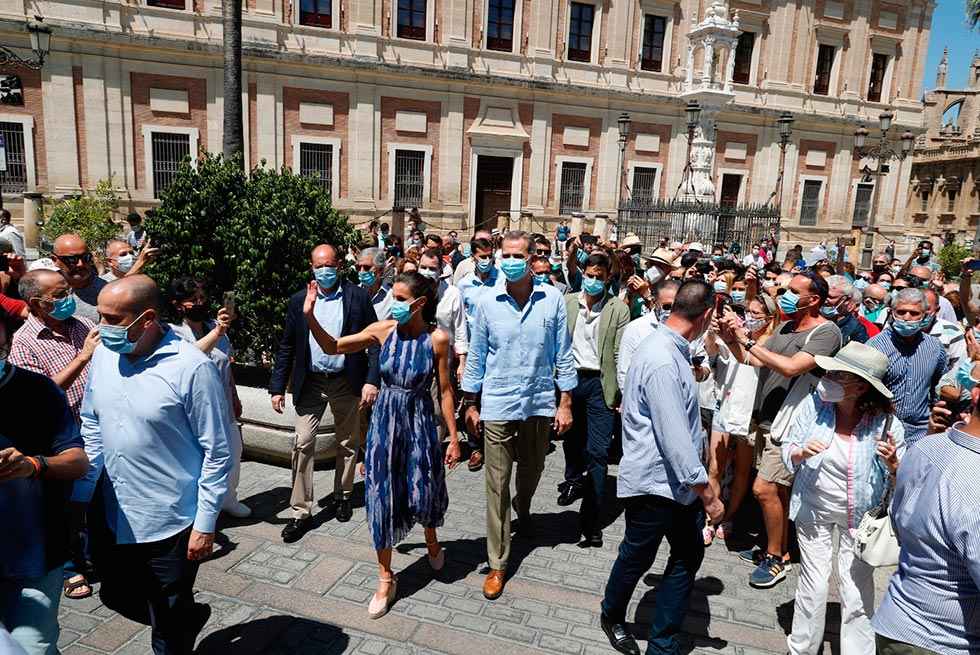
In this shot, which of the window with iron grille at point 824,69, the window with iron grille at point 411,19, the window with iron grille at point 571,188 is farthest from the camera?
the window with iron grille at point 824,69

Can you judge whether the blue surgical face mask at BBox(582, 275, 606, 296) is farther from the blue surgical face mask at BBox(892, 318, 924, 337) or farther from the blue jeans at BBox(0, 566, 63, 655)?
the blue jeans at BBox(0, 566, 63, 655)

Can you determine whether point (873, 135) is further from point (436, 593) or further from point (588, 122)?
point (436, 593)

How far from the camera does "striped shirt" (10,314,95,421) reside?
13.0 feet

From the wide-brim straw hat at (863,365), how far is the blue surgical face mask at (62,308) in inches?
160

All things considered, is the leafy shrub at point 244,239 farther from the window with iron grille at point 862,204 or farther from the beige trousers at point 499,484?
the window with iron grille at point 862,204

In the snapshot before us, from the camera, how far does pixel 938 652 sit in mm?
2307

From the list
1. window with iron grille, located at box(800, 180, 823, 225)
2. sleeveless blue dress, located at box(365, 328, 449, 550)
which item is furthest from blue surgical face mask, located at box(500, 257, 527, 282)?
window with iron grille, located at box(800, 180, 823, 225)

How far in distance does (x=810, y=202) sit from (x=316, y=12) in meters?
22.5

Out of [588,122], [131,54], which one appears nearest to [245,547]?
[131,54]

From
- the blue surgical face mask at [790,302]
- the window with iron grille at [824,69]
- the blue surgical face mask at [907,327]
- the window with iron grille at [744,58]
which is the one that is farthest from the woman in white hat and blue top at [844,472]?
the window with iron grille at [824,69]

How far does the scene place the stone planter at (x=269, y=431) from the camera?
235 inches

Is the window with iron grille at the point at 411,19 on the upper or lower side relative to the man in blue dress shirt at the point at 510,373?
upper

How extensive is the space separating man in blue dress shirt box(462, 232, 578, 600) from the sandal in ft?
7.86

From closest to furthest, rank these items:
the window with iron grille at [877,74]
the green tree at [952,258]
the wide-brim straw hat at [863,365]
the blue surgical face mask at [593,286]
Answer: the wide-brim straw hat at [863,365] < the blue surgical face mask at [593,286] < the green tree at [952,258] < the window with iron grille at [877,74]
